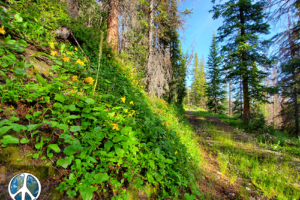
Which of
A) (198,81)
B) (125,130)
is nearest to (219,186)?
(125,130)

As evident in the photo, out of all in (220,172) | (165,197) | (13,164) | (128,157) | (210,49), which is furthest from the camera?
(210,49)

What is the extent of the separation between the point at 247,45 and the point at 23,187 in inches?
465

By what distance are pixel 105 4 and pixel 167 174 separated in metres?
6.88

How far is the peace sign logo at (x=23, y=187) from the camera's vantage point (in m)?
0.78

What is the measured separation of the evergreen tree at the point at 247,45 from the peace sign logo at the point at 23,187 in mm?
11407

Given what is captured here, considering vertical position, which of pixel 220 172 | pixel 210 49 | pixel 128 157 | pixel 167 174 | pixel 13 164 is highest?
pixel 210 49

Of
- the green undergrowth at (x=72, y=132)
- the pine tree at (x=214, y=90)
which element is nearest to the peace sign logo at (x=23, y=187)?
the green undergrowth at (x=72, y=132)

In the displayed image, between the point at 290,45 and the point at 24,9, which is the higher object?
the point at 290,45

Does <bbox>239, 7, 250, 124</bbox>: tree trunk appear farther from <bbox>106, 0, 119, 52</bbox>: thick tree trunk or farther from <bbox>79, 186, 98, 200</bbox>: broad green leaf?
<bbox>79, 186, 98, 200</bbox>: broad green leaf

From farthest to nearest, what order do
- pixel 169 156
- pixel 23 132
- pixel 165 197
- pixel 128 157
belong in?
pixel 169 156, pixel 165 197, pixel 128 157, pixel 23 132

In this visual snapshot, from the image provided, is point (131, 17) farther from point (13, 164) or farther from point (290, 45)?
point (290, 45)

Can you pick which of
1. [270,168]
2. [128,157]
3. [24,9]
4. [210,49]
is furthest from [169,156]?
[210,49]

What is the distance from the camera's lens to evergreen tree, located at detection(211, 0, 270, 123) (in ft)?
28.8

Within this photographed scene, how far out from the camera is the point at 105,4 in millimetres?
5340
